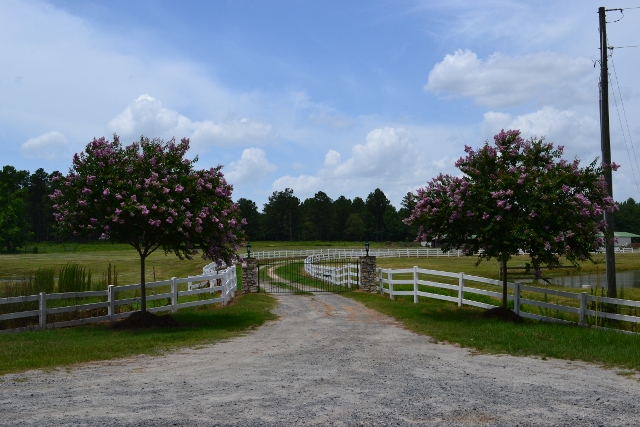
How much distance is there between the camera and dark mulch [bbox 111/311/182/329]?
17.8 m

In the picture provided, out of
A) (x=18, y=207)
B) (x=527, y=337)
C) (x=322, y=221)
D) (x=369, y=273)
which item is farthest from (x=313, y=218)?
(x=527, y=337)

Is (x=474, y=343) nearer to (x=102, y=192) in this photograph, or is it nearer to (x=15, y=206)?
(x=102, y=192)

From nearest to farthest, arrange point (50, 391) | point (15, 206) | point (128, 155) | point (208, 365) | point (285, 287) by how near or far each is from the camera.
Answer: point (50, 391) < point (208, 365) < point (128, 155) < point (285, 287) < point (15, 206)

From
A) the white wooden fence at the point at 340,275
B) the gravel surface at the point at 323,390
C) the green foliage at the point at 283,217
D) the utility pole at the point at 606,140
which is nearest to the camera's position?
the gravel surface at the point at 323,390

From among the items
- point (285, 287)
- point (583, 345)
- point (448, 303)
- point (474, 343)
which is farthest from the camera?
point (285, 287)

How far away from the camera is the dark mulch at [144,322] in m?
17.8

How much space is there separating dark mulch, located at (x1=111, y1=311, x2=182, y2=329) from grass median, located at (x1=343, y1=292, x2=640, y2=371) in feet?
23.1

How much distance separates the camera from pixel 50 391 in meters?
9.27

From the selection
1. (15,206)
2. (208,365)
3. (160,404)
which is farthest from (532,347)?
(15,206)

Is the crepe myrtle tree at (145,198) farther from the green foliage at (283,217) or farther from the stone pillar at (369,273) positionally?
the green foliage at (283,217)

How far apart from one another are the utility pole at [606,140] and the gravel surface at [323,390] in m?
7.59

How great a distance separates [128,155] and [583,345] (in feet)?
43.5

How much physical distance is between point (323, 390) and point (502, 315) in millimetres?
10802

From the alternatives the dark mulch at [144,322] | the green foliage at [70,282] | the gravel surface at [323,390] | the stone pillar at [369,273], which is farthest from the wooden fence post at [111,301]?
the stone pillar at [369,273]
